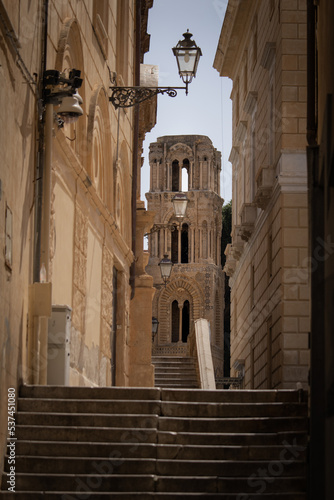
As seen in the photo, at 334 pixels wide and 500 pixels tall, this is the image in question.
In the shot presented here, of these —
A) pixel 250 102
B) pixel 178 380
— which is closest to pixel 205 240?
pixel 250 102

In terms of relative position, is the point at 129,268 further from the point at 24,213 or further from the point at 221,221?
the point at 221,221

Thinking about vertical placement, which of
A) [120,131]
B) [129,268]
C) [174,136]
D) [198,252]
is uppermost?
[174,136]

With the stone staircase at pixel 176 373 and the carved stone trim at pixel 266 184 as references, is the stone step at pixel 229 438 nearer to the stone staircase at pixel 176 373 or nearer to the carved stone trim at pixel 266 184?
the carved stone trim at pixel 266 184

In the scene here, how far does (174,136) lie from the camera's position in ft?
299

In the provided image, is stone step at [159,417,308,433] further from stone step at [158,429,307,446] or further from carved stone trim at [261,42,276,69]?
carved stone trim at [261,42,276,69]

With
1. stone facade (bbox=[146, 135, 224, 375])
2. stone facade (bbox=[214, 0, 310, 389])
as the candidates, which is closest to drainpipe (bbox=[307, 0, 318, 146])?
stone facade (bbox=[214, 0, 310, 389])

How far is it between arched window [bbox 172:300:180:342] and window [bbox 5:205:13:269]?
7440cm

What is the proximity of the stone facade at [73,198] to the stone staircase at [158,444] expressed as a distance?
0.57 meters

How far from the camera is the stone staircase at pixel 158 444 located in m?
11.8

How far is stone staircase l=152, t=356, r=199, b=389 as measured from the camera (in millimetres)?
27203

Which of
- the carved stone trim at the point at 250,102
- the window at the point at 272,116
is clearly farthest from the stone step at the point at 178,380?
the carved stone trim at the point at 250,102

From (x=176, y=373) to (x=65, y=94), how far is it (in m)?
15.2

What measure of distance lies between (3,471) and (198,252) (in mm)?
76369

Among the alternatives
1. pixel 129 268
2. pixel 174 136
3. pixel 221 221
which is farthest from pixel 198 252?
pixel 129 268
